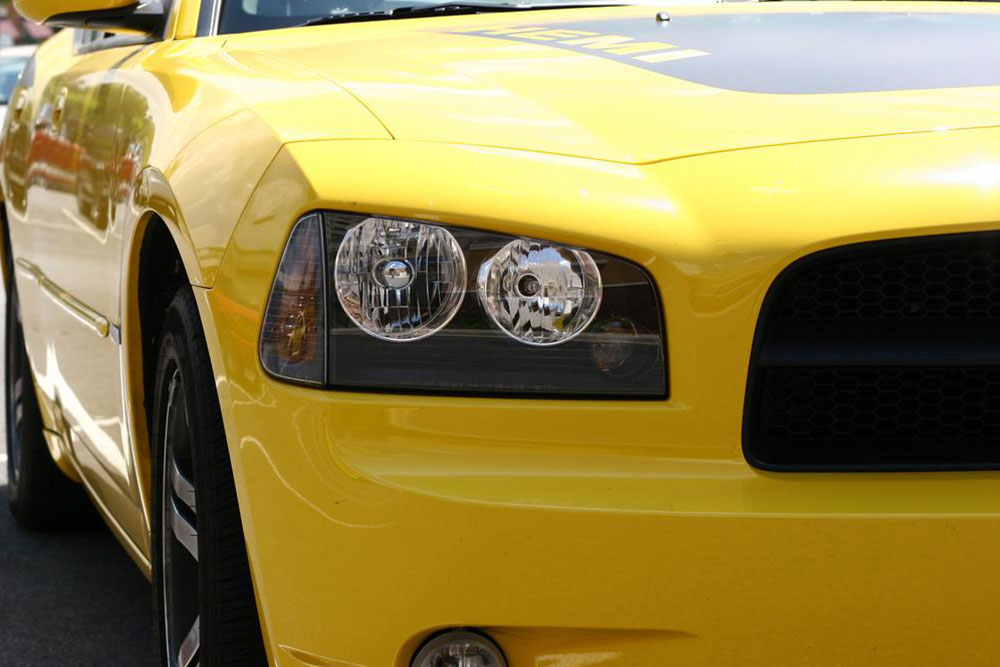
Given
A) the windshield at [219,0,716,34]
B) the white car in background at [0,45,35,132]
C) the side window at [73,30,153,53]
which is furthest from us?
the white car in background at [0,45,35,132]

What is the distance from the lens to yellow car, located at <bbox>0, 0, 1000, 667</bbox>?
202 cm

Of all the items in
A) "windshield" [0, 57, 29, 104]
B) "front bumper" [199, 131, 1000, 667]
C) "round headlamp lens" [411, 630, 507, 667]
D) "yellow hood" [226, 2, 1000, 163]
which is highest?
"yellow hood" [226, 2, 1000, 163]

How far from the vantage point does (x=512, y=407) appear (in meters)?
2.07

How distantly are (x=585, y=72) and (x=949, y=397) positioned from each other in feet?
2.80

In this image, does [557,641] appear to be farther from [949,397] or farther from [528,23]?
[528,23]

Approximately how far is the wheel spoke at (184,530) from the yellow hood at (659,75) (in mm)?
650

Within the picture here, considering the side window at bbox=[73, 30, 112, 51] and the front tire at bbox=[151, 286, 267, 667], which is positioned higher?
the side window at bbox=[73, 30, 112, 51]

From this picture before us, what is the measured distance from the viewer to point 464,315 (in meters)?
2.14

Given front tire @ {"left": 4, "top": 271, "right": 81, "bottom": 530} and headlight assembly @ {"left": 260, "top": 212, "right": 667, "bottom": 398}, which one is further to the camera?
front tire @ {"left": 4, "top": 271, "right": 81, "bottom": 530}

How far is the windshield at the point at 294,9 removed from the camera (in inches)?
138

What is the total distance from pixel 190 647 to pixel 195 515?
296mm

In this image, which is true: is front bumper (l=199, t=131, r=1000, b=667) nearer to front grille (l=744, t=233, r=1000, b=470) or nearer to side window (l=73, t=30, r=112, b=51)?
front grille (l=744, t=233, r=1000, b=470)

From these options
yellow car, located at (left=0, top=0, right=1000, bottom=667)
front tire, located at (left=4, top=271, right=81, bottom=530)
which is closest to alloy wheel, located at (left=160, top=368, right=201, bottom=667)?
yellow car, located at (left=0, top=0, right=1000, bottom=667)

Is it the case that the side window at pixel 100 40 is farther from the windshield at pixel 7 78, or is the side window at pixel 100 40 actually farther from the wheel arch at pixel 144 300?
the windshield at pixel 7 78
